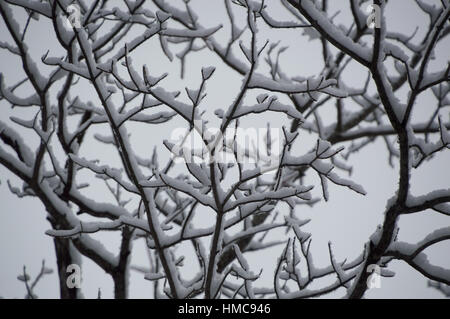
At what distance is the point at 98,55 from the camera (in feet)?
12.5

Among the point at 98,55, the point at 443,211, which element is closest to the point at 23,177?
the point at 98,55

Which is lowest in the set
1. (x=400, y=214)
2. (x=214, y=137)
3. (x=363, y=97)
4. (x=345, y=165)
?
(x=400, y=214)

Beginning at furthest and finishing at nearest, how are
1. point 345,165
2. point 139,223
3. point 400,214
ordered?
point 345,165 → point 139,223 → point 400,214

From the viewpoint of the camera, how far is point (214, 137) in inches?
85.8

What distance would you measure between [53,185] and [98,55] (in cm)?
116

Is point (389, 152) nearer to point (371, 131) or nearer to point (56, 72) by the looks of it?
point (371, 131)

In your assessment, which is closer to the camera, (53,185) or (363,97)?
(53,185)

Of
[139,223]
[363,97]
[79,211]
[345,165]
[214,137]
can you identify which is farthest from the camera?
[345,165]

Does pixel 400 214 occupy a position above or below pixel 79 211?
below

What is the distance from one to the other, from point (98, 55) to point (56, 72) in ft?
1.93

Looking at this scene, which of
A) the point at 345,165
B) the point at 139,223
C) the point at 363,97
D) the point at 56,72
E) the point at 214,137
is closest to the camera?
the point at 214,137

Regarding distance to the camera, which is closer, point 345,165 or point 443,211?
point 443,211
